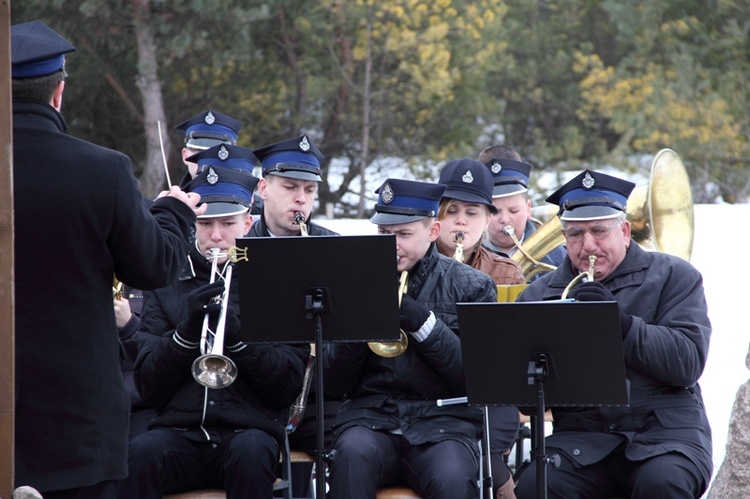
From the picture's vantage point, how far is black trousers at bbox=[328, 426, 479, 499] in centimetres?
407

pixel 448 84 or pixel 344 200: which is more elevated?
pixel 448 84

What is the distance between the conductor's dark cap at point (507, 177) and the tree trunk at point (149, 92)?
662cm

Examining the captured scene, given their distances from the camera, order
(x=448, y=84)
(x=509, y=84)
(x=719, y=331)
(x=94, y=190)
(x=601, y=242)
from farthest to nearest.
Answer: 1. (x=509, y=84)
2. (x=448, y=84)
3. (x=719, y=331)
4. (x=601, y=242)
5. (x=94, y=190)

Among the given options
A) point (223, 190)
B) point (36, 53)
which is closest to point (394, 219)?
point (223, 190)

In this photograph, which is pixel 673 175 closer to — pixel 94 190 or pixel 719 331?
pixel 719 331

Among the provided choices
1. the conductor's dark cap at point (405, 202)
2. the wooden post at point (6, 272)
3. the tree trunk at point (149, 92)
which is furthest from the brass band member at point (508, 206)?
the tree trunk at point (149, 92)

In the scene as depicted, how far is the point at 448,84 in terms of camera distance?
14.5 metres

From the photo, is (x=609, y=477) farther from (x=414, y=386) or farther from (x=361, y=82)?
(x=361, y=82)

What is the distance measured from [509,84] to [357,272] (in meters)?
15.9

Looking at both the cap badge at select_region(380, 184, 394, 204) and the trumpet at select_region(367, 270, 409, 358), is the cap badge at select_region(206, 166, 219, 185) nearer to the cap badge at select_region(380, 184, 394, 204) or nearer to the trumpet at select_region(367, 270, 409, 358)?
the cap badge at select_region(380, 184, 394, 204)

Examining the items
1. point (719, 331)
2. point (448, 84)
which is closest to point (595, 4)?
point (448, 84)

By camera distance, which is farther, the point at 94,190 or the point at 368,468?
the point at 368,468

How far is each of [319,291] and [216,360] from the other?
0.65 m

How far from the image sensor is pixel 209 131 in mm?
6664
